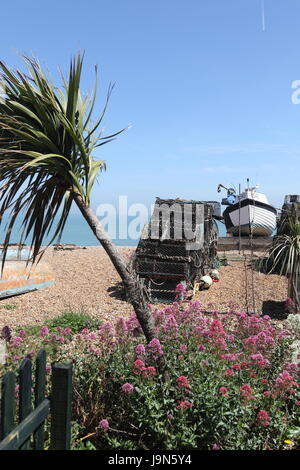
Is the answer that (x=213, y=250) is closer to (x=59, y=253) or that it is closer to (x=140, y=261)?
(x=140, y=261)

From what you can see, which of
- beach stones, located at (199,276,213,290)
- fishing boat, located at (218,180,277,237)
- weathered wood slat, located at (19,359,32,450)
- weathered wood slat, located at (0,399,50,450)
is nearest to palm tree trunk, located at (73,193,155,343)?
weathered wood slat, located at (0,399,50,450)

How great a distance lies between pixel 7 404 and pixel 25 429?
0.75 ft

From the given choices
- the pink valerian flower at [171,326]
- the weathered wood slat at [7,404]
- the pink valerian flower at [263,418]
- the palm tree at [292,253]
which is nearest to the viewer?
the weathered wood slat at [7,404]

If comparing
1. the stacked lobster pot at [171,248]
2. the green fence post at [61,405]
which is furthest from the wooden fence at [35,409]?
the stacked lobster pot at [171,248]

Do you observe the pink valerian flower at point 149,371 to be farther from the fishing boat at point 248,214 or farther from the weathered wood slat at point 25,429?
the fishing boat at point 248,214

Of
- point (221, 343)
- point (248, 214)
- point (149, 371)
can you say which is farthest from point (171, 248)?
point (149, 371)

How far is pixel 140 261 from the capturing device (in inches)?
361

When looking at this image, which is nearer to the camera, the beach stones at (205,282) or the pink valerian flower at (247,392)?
the pink valerian flower at (247,392)

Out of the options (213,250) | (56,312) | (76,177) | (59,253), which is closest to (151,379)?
(76,177)

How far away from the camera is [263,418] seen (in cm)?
295

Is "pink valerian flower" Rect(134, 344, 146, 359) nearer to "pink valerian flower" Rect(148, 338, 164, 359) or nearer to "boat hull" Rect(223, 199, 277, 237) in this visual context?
"pink valerian flower" Rect(148, 338, 164, 359)

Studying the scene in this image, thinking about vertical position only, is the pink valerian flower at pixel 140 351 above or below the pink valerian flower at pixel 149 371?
above

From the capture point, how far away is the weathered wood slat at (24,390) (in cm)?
219

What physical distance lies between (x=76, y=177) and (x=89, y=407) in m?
1.88
